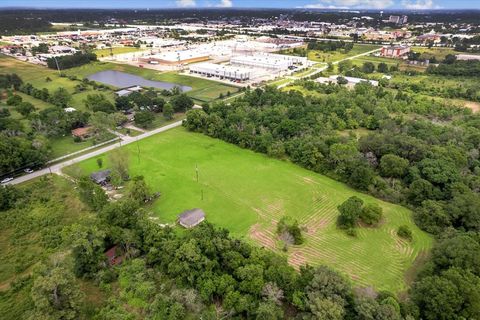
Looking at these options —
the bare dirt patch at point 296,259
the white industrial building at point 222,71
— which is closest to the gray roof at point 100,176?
the bare dirt patch at point 296,259

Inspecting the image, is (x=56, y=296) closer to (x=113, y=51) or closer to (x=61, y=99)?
(x=61, y=99)

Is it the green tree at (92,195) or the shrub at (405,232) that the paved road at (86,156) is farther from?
the shrub at (405,232)

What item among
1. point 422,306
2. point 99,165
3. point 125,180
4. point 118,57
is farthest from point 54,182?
point 118,57

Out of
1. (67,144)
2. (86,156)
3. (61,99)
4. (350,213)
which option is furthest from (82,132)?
(350,213)

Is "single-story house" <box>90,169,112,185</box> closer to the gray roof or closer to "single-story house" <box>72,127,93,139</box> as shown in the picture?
the gray roof

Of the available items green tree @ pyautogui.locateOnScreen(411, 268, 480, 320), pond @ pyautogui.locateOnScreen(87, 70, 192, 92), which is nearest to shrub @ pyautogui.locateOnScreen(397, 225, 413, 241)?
green tree @ pyautogui.locateOnScreen(411, 268, 480, 320)
